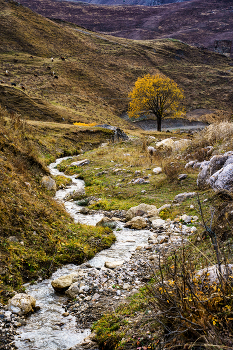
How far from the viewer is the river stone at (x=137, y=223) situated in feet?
29.6

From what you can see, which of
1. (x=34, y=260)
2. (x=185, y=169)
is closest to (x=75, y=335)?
(x=34, y=260)

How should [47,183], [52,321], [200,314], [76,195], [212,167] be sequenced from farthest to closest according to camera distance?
[76,195] → [47,183] → [212,167] → [52,321] → [200,314]

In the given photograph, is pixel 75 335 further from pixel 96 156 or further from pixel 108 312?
pixel 96 156

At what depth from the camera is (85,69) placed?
79.3 m

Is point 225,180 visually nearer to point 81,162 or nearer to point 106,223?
point 106,223

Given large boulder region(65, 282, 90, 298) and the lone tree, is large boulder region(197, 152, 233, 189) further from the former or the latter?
the lone tree

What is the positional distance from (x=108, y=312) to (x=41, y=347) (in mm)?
1230

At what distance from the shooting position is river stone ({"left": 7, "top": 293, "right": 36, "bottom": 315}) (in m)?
4.52

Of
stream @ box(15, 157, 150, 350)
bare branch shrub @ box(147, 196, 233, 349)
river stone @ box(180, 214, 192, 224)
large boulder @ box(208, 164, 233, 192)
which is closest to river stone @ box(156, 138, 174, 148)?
river stone @ box(180, 214, 192, 224)

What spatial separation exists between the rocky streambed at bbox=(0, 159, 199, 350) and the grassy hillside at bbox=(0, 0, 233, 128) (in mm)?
33432

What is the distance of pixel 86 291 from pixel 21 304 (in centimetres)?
133

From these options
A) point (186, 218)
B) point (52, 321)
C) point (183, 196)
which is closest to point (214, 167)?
point (183, 196)

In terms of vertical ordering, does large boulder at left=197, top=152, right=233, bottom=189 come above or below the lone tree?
below

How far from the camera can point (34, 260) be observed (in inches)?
234
